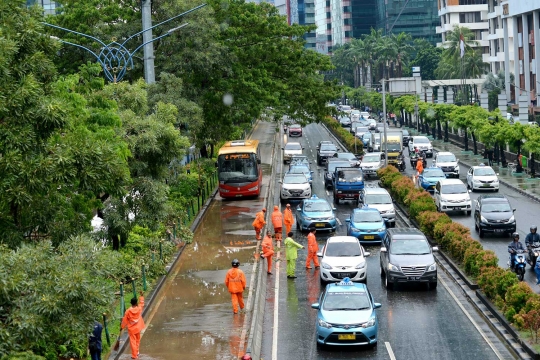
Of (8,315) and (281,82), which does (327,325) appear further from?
(281,82)

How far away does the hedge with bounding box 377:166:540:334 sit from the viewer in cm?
2130

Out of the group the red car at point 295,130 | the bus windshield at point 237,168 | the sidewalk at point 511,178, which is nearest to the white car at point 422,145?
the sidewalk at point 511,178

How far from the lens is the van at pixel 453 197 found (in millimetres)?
41678

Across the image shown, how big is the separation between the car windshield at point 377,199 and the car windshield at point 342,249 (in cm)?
1156

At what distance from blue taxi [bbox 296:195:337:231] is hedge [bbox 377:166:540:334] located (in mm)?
3639

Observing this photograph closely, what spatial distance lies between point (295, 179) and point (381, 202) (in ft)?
30.0

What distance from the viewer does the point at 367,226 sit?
114ft

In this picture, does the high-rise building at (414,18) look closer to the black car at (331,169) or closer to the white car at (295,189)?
the black car at (331,169)

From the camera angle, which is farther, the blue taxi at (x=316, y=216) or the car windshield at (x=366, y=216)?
the blue taxi at (x=316, y=216)

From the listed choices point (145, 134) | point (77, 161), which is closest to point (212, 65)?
point (145, 134)

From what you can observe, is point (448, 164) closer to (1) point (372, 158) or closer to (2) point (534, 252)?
(1) point (372, 158)

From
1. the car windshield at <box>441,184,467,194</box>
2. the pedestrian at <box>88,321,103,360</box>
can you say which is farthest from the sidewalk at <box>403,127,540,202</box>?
the pedestrian at <box>88,321,103,360</box>

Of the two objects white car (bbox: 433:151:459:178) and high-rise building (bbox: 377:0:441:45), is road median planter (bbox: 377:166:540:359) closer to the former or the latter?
white car (bbox: 433:151:459:178)

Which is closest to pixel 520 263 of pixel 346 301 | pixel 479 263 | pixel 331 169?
pixel 479 263
